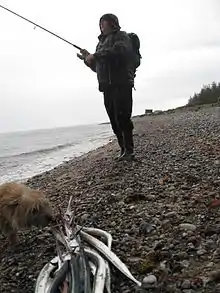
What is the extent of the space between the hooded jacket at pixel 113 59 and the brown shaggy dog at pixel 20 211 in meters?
2.90

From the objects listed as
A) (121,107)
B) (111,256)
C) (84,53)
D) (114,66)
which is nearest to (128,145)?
(121,107)

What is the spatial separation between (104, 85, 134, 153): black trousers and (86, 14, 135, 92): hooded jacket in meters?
0.12

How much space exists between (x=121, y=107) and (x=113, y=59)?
703mm

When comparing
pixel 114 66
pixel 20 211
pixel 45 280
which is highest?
pixel 114 66

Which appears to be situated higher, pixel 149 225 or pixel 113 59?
pixel 113 59

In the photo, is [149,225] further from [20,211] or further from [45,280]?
[45,280]

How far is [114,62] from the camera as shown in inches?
271

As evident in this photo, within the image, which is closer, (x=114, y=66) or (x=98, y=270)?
(x=98, y=270)

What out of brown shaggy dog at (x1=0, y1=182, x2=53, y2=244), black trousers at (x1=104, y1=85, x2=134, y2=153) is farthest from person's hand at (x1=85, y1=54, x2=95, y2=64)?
brown shaggy dog at (x1=0, y1=182, x2=53, y2=244)

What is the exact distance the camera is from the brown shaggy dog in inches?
171

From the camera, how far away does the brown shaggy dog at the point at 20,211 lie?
4332mm

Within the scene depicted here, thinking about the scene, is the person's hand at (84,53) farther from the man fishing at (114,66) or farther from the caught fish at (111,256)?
the caught fish at (111,256)

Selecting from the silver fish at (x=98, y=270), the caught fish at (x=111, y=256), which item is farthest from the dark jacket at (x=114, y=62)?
the silver fish at (x=98, y=270)

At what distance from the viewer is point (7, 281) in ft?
12.0
